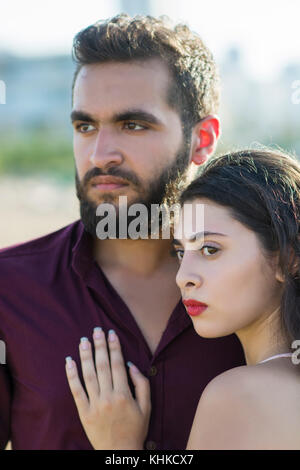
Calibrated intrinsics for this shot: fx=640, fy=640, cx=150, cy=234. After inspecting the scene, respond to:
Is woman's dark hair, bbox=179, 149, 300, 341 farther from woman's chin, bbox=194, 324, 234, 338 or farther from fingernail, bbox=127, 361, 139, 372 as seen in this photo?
fingernail, bbox=127, 361, 139, 372

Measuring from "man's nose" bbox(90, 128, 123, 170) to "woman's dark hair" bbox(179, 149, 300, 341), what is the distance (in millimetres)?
422

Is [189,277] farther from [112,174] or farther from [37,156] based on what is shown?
[37,156]

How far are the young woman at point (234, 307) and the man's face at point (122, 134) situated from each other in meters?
0.38

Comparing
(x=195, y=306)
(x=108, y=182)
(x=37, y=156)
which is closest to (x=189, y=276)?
(x=195, y=306)

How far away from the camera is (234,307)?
80.2 inches

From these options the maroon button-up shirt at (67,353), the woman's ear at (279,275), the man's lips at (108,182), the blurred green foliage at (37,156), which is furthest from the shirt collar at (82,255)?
the blurred green foliage at (37,156)

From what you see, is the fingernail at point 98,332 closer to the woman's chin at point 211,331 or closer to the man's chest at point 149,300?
the man's chest at point 149,300

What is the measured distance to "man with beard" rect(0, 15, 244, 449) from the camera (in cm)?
232

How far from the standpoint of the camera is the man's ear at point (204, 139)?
9.61ft

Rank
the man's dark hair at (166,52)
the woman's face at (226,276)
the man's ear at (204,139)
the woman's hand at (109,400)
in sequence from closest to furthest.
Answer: the woman's face at (226,276), the woman's hand at (109,400), the man's dark hair at (166,52), the man's ear at (204,139)

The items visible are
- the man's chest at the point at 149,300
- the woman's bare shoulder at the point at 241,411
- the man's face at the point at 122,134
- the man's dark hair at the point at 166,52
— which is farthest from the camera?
the man's dark hair at the point at 166,52

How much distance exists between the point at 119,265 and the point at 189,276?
2.26ft
